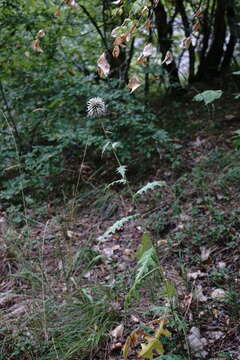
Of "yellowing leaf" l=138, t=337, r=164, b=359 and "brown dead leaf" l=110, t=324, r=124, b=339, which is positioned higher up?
"yellowing leaf" l=138, t=337, r=164, b=359

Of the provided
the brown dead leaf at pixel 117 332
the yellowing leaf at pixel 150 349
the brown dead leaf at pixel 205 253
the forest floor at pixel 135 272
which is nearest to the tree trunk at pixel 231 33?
the forest floor at pixel 135 272

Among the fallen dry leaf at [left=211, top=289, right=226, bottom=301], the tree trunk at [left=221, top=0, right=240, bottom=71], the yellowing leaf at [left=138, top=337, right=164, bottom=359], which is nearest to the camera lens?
the yellowing leaf at [left=138, top=337, right=164, bottom=359]

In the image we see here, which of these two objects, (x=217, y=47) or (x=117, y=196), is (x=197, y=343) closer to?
(x=117, y=196)

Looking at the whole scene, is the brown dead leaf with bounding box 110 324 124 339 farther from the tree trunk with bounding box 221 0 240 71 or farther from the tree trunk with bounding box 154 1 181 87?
the tree trunk with bounding box 221 0 240 71

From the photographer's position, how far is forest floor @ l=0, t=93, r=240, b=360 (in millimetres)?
1996

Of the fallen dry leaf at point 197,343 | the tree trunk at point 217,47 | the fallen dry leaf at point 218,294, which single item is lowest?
the fallen dry leaf at point 197,343

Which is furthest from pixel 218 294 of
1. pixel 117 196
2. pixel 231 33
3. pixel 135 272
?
pixel 231 33

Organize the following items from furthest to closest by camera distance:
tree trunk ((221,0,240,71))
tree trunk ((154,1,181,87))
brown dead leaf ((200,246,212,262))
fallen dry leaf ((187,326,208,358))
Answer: tree trunk ((154,1,181,87)) → tree trunk ((221,0,240,71)) → brown dead leaf ((200,246,212,262)) → fallen dry leaf ((187,326,208,358))

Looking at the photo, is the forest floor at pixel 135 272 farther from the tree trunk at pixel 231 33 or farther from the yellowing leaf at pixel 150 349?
the tree trunk at pixel 231 33

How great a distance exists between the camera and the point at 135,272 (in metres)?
2.49

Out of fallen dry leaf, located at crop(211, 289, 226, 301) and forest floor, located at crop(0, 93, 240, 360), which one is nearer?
forest floor, located at crop(0, 93, 240, 360)

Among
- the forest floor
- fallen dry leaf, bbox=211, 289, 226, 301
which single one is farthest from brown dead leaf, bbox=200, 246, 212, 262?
fallen dry leaf, bbox=211, 289, 226, 301

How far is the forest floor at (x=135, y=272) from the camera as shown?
1996mm

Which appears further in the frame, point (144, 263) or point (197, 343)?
point (197, 343)
